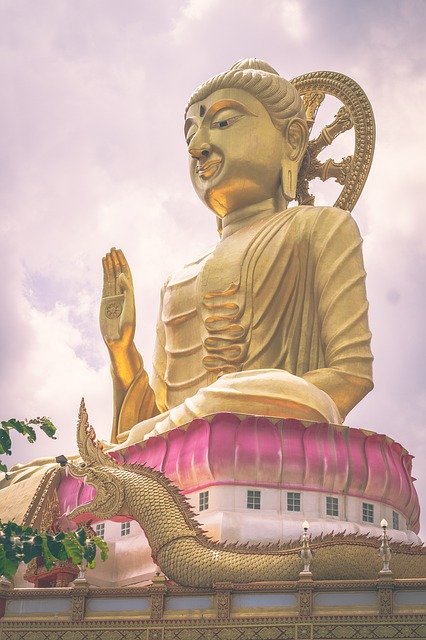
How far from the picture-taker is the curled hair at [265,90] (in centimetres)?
1509

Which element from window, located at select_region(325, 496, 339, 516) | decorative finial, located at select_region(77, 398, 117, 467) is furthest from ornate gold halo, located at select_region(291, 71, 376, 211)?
decorative finial, located at select_region(77, 398, 117, 467)

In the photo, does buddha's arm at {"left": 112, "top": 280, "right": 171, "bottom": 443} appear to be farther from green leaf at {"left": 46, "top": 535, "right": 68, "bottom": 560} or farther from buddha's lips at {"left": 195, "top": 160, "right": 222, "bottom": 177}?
green leaf at {"left": 46, "top": 535, "right": 68, "bottom": 560}

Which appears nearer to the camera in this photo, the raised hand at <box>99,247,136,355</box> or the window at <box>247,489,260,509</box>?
the window at <box>247,489,260,509</box>

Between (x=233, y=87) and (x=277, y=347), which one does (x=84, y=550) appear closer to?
(x=277, y=347)

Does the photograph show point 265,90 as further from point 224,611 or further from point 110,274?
point 224,611

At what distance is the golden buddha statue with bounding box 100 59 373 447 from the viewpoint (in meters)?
13.9

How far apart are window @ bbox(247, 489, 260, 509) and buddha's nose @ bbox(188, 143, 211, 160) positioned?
14.6 ft

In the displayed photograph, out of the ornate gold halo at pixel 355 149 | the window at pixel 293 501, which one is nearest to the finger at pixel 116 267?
the ornate gold halo at pixel 355 149

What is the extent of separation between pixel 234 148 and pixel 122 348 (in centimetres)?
249

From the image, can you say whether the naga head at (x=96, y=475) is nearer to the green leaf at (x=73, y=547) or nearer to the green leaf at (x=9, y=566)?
the green leaf at (x=73, y=547)

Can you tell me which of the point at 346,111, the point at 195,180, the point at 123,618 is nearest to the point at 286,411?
the point at 123,618

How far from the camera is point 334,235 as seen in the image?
14320mm

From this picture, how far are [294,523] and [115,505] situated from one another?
1.58 metres

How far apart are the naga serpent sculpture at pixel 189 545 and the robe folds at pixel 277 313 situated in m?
1.76
